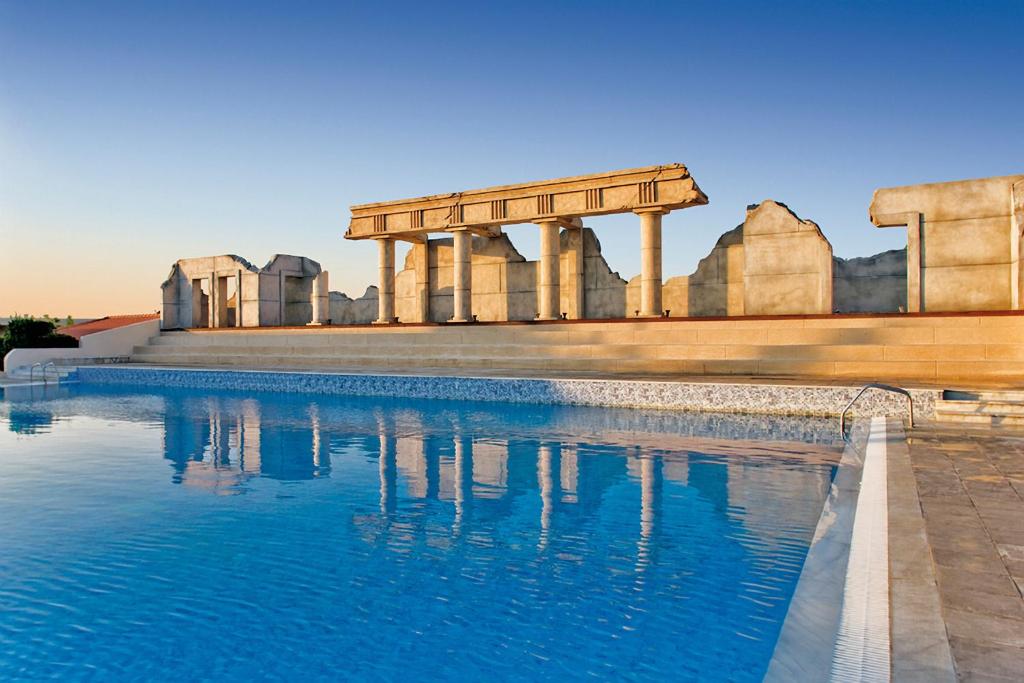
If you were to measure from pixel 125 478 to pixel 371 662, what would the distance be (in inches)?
213

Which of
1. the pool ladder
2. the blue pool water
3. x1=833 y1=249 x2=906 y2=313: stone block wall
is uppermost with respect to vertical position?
x1=833 y1=249 x2=906 y2=313: stone block wall

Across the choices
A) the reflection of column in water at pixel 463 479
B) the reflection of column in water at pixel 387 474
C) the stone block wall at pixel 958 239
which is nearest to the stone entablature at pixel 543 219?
the stone block wall at pixel 958 239

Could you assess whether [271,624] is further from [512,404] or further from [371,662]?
[512,404]

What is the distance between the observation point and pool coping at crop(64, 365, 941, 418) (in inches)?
449

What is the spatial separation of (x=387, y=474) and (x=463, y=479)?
0.88 meters

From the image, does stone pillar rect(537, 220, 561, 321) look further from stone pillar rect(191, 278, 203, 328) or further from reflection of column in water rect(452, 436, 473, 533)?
stone pillar rect(191, 278, 203, 328)

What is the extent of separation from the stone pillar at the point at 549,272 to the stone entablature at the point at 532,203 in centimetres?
38

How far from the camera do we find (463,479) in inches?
289

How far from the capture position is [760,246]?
61.5 feet

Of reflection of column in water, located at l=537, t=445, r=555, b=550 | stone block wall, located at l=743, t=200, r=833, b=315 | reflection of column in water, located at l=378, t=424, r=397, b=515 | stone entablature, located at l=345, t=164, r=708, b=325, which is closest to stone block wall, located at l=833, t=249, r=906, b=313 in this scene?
stone block wall, located at l=743, t=200, r=833, b=315

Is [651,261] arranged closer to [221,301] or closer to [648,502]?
[648,502]

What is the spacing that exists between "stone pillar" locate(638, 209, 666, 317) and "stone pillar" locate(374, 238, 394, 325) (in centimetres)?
879

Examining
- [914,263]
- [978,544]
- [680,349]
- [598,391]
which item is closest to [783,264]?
[914,263]

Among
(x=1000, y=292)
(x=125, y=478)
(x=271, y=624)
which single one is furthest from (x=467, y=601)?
(x=1000, y=292)
